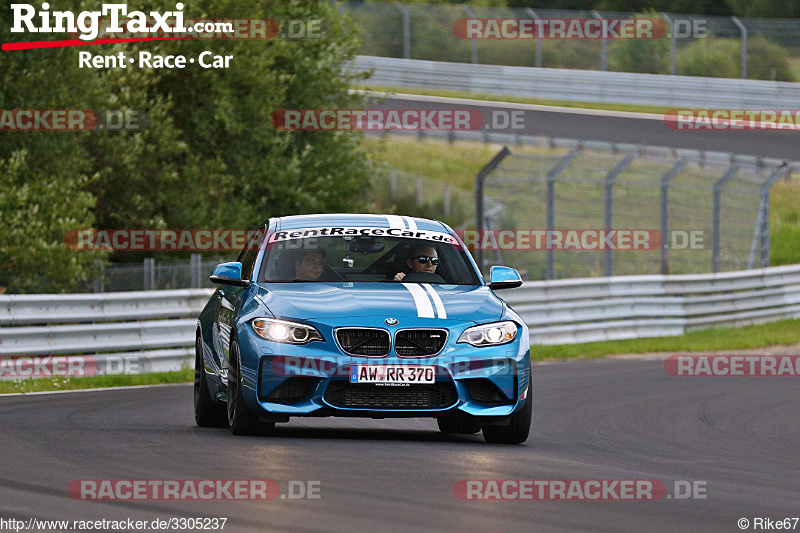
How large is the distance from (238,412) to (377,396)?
36.7 inches

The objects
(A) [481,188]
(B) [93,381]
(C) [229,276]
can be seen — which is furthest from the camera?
(A) [481,188]

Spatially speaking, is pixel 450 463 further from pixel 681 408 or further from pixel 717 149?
pixel 717 149

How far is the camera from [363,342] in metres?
9.27

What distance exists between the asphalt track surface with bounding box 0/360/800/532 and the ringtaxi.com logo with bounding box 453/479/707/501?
0.10 metres

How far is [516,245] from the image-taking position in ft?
91.5

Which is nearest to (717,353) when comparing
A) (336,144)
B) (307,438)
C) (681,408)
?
(681,408)

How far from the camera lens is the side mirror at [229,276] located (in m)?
10.2

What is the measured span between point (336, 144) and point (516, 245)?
4198 mm

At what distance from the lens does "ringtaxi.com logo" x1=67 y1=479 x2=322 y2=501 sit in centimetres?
689

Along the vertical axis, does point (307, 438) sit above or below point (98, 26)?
below

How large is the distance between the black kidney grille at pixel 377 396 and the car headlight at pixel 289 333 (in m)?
0.32

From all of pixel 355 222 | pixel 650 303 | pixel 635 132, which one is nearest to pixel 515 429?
pixel 355 222

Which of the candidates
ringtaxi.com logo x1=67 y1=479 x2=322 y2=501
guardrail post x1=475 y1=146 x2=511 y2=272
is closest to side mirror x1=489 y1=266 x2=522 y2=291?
ringtaxi.com logo x1=67 y1=479 x2=322 y2=501

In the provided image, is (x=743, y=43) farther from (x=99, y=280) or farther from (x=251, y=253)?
(x=251, y=253)
